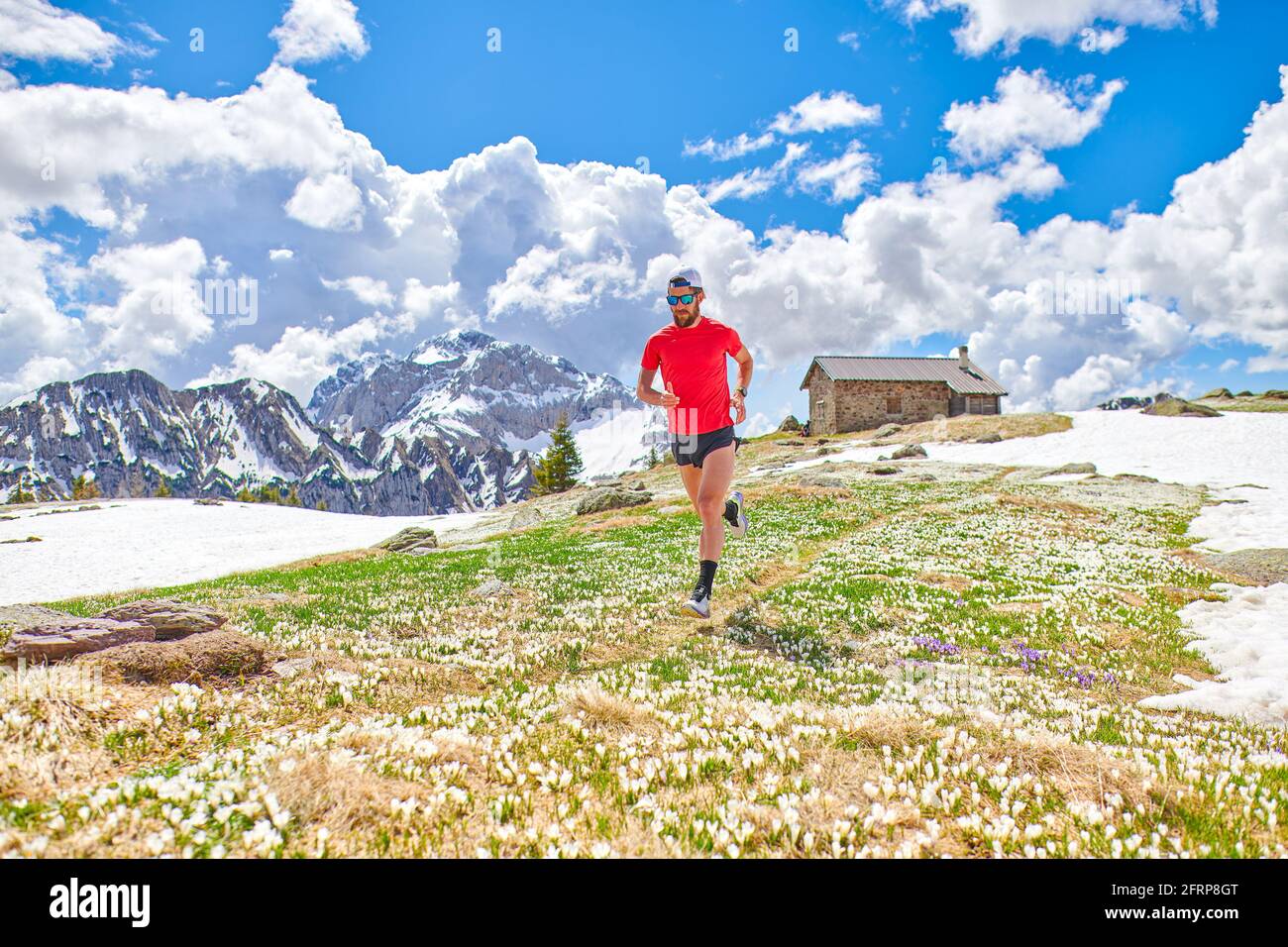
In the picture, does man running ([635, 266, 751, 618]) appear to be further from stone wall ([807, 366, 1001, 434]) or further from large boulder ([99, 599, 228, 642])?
stone wall ([807, 366, 1001, 434])

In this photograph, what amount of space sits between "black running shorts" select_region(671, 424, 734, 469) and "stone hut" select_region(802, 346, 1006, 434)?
9288cm

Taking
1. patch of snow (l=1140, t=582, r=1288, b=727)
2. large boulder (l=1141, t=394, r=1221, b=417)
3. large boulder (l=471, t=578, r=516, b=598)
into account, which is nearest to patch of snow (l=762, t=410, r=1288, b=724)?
patch of snow (l=1140, t=582, r=1288, b=727)

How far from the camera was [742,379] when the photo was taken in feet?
35.2

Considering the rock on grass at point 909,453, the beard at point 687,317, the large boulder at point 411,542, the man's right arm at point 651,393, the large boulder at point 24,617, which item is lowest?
the large boulder at point 411,542

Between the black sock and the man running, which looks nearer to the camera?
the man running

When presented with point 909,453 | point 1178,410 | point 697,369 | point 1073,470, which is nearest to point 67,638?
point 697,369

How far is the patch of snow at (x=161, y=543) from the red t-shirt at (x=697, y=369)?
102ft

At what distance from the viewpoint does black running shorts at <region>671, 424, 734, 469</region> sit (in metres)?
10.2

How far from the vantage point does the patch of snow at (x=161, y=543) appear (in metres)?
34.7

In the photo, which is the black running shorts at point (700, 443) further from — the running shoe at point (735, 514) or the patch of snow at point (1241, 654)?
the patch of snow at point (1241, 654)

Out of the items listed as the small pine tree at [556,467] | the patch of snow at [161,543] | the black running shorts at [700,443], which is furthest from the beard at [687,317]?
the small pine tree at [556,467]
